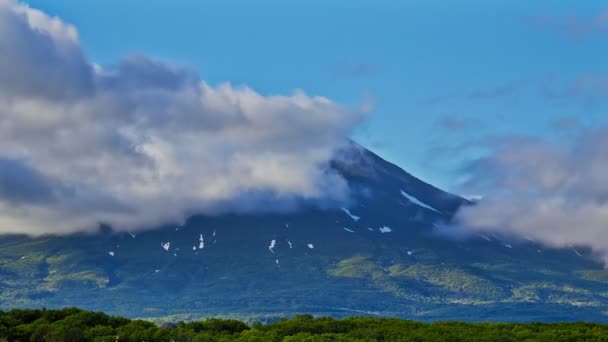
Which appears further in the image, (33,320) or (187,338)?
(33,320)

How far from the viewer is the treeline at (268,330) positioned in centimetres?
11444

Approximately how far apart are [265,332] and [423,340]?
67.9 ft

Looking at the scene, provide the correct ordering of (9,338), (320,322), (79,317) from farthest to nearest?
1. (320,322)
2. (79,317)
3. (9,338)

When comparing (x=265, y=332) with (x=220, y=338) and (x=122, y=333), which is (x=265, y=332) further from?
(x=122, y=333)

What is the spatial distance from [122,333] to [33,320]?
17.9 metres

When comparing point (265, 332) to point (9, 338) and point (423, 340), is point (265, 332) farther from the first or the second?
point (9, 338)

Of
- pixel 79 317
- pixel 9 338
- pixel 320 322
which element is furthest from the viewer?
pixel 320 322

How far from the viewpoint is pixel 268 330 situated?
417 ft

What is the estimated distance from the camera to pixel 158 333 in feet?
380

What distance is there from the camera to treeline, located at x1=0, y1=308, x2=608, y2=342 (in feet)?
375

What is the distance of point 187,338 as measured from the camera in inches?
4525

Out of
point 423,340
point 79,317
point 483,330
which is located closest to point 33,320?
point 79,317

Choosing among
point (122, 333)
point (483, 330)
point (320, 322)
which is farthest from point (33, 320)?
point (483, 330)

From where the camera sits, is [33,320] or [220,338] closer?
[220,338]
